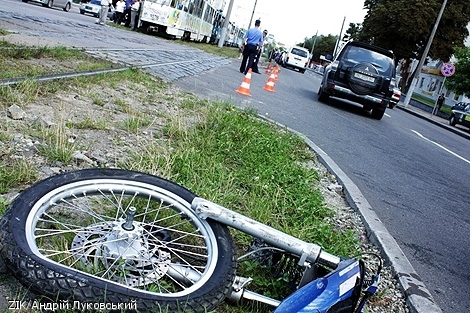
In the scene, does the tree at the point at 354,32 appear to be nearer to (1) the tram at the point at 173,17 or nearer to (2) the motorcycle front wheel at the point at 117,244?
(1) the tram at the point at 173,17

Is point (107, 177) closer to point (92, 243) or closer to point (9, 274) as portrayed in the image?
point (92, 243)

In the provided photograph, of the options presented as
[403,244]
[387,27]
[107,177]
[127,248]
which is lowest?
[403,244]

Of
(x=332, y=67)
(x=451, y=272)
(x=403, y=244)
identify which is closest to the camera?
(x=451, y=272)

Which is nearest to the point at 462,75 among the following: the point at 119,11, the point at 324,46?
the point at 119,11

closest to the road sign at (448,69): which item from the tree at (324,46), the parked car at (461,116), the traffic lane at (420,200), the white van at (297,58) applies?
the parked car at (461,116)

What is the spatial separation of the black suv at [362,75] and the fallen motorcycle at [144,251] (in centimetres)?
1123

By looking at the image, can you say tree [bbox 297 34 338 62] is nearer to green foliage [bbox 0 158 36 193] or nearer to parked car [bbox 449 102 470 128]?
parked car [bbox 449 102 470 128]

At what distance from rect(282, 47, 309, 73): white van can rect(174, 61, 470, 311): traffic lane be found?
109 feet

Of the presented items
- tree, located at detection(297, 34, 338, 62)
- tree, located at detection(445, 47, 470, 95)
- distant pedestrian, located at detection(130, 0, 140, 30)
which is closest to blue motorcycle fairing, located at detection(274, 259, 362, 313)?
distant pedestrian, located at detection(130, 0, 140, 30)

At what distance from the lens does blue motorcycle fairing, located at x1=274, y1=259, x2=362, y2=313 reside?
6.41 feet

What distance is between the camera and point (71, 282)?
184cm

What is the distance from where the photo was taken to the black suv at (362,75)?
13.1 m

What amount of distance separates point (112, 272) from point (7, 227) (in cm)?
45

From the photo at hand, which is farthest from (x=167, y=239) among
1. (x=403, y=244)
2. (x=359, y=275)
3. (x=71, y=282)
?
(x=403, y=244)
